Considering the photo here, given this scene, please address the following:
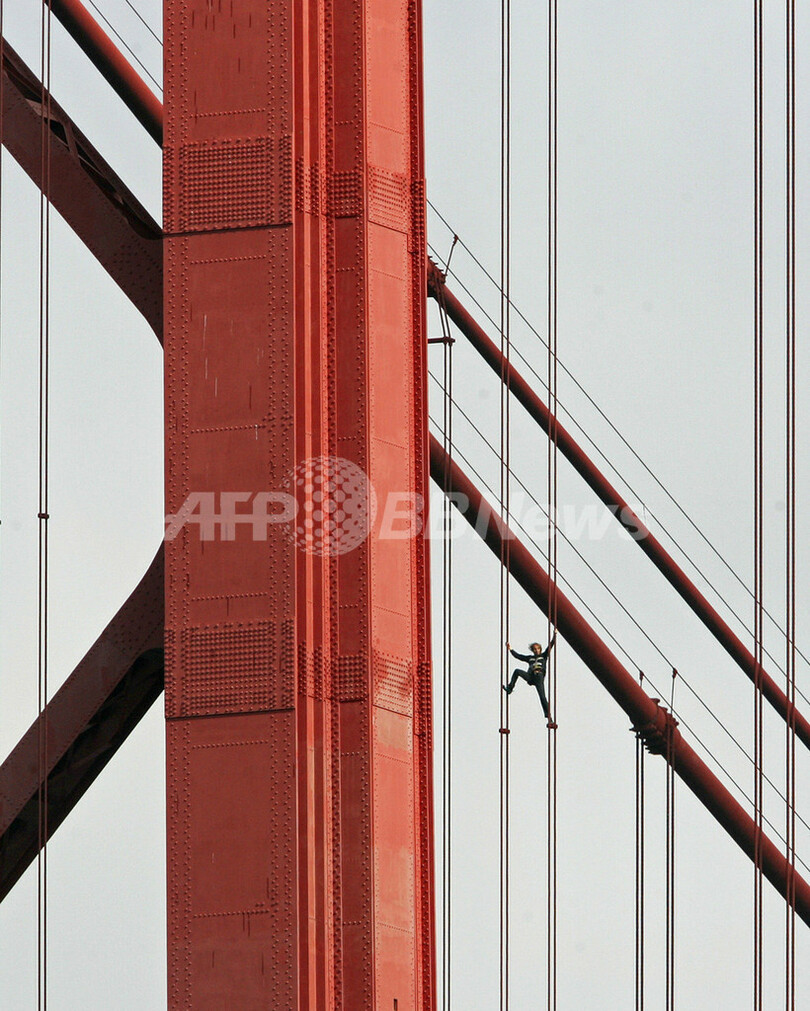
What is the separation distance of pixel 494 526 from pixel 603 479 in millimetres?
3695

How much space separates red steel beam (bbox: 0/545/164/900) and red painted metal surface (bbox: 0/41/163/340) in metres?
1.97

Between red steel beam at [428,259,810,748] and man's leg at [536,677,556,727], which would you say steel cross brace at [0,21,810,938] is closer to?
man's leg at [536,677,556,727]

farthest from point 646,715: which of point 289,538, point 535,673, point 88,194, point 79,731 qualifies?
point 88,194

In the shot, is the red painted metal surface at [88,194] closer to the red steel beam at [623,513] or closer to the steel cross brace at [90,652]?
the steel cross brace at [90,652]

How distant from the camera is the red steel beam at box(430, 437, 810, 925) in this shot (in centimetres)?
1830

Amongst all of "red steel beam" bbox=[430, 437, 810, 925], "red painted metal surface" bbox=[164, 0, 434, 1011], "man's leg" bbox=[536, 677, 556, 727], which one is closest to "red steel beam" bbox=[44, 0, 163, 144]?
"red steel beam" bbox=[430, 437, 810, 925]

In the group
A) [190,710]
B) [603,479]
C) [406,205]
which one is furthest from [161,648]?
[603,479]

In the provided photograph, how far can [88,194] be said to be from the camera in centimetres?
1514

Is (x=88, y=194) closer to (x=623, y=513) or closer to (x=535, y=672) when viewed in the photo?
(x=535, y=672)

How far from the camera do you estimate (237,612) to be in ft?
44.1

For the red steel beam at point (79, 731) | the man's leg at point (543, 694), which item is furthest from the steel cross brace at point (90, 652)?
the man's leg at point (543, 694)

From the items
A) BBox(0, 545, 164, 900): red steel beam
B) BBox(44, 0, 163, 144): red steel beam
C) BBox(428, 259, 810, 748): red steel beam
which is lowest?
BBox(0, 545, 164, 900): red steel beam

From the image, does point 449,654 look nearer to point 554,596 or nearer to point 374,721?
point 554,596

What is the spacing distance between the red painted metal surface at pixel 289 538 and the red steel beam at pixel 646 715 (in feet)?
13.6
